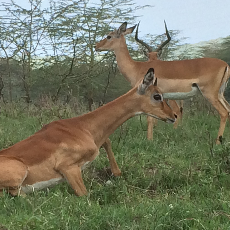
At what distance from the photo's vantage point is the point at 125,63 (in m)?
6.79

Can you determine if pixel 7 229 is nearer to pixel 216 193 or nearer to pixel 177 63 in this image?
pixel 216 193

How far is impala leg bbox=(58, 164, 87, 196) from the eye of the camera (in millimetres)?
3021

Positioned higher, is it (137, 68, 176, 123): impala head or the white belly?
(137, 68, 176, 123): impala head

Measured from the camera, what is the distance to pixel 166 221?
2215 mm

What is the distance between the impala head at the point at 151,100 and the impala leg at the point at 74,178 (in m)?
0.99

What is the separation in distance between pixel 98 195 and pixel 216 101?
3652 millimetres

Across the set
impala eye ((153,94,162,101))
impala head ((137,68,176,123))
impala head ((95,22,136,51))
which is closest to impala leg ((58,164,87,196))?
impala head ((137,68,176,123))

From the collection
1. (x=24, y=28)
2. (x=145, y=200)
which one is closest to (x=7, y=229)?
(x=145, y=200)

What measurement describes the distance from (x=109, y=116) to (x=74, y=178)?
769mm

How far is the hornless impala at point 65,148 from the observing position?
2.88 metres

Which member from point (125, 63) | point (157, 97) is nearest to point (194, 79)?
point (125, 63)

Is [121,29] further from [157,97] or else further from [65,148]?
[65,148]

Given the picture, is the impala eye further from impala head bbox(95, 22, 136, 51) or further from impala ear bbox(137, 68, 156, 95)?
impala head bbox(95, 22, 136, 51)

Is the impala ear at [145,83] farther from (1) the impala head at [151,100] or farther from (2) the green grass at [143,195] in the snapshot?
(2) the green grass at [143,195]
